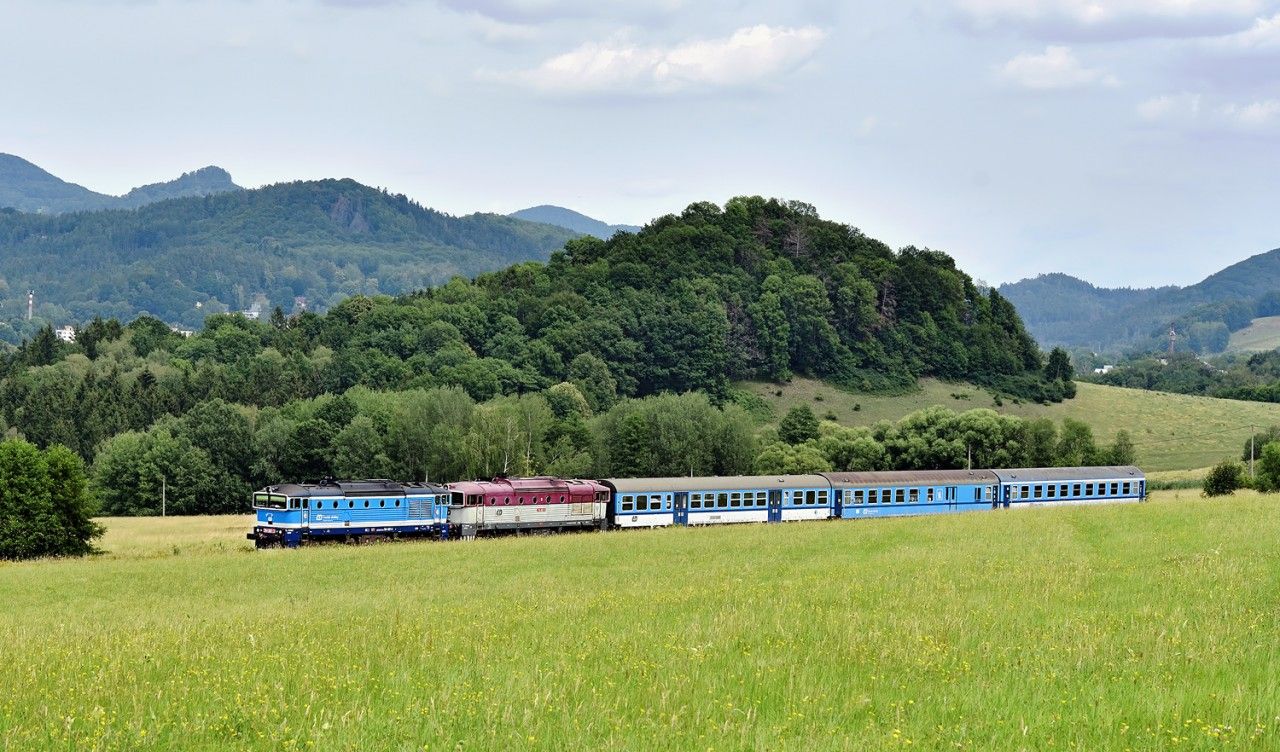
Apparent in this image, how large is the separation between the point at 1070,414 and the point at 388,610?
159212mm

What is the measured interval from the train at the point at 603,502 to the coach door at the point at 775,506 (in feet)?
0.18

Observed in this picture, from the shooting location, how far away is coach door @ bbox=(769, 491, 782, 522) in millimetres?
68750

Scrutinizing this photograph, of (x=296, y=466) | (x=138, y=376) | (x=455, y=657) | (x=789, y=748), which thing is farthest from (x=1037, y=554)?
(x=138, y=376)

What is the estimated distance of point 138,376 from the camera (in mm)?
158875

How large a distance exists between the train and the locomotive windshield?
55mm

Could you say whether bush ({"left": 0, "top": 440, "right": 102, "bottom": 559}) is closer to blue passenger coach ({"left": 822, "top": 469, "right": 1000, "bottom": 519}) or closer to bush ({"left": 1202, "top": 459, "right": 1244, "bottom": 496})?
blue passenger coach ({"left": 822, "top": 469, "right": 1000, "bottom": 519})

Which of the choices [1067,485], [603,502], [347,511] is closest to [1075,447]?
[1067,485]

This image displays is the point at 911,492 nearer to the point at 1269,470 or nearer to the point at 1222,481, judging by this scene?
the point at 1222,481

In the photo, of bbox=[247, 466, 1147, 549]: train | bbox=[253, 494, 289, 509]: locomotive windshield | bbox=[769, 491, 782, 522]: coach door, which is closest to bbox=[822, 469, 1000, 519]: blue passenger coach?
bbox=[247, 466, 1147, 549]: train

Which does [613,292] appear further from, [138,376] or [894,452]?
[894,452]

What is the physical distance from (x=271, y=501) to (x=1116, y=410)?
14290 centimetres

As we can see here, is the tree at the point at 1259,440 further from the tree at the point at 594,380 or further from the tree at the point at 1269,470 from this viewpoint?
the tree at the point at 594,380

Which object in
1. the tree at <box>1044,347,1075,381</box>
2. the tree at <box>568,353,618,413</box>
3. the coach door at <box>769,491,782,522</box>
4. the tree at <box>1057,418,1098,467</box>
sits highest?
the tree at <box>1044,347,1075,381</box>

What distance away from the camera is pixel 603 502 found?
216ft
